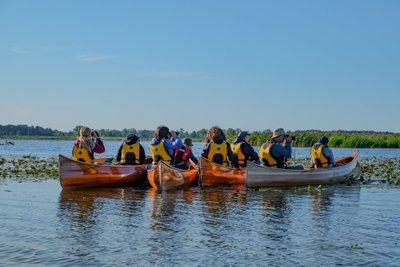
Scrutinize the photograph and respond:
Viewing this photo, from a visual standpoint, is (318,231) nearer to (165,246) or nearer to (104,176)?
(165,246)

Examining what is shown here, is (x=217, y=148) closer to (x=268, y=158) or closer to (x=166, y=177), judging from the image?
(x=268, y=158)

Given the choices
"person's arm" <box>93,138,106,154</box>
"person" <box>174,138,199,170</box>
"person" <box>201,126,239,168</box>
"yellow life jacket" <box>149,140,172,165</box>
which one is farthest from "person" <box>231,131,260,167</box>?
"person's arm" <box>93,138,106,154</box>

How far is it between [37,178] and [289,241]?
13.4m

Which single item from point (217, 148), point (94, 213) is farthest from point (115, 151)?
point (94, 213)

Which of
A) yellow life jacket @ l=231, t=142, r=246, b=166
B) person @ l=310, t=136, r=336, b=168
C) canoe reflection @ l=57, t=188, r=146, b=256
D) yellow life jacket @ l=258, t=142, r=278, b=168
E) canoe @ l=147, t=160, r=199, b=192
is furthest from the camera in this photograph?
person @ l=310, t=136, r=336, b=168

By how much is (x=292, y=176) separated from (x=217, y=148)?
2.49 metres

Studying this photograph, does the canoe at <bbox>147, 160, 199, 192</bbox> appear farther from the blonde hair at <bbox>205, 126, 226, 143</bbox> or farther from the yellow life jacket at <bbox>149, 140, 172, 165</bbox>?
the blonde hair at <bbox>205, 126, 226, 143</bbox>

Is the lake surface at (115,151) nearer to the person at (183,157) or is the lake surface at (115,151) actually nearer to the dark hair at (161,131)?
the person at (183,157)

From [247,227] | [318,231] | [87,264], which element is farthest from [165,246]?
[318,231]

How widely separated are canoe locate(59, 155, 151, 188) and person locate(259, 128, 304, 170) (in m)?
3.59

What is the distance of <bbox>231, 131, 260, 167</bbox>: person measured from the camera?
1733cm

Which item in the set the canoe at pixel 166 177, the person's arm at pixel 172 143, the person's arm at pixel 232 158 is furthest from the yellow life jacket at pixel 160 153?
the person's arm at pixel 232 158

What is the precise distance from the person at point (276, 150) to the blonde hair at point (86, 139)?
17.1ft

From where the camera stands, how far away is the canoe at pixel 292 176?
54.6ft
